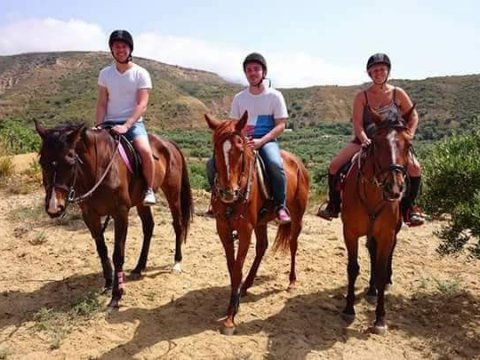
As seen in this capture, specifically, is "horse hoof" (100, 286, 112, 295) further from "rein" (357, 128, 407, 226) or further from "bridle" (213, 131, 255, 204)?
"rein" (357, 128, 407, 226)

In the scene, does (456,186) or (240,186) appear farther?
(456,186)

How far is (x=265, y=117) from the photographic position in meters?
5.50

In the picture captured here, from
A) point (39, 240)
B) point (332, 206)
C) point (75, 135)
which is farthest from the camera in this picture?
point (39, 240)

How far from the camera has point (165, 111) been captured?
84312 millimetres

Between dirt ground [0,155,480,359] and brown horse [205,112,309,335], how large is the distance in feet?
1.31

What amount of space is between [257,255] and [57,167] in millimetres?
2681

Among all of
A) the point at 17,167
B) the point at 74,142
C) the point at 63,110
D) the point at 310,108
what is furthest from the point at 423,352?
the point at 310,108

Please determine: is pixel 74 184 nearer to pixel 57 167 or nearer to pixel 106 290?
pixel 57 167

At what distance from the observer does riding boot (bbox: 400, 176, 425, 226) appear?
5.26 meters

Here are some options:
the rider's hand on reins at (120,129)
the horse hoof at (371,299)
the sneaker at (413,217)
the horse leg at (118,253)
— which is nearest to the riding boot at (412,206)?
the sneaker at (413,217)

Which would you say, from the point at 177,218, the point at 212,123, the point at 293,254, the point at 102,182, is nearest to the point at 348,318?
the point at 293,254

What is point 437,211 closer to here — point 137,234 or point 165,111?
point 137,234

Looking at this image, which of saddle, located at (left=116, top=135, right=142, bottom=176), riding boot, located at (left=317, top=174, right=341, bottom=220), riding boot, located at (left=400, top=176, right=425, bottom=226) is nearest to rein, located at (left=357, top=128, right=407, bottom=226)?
riding boot, located at (left=400, top=176, right=425, bottom=226)

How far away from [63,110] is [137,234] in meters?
73.9
